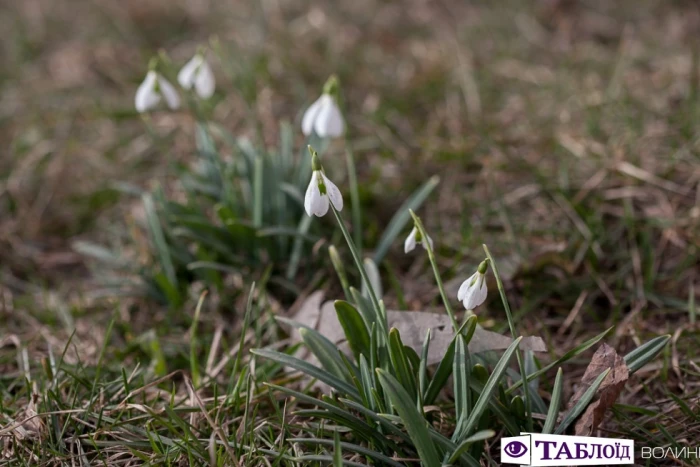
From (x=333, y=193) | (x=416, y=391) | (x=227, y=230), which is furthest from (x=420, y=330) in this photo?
(x=227, y=230)

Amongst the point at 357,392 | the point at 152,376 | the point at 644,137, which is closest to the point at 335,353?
the point at 357,392

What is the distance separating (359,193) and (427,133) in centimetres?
71

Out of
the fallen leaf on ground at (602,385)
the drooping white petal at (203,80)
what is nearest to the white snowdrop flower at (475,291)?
the fallen leaf on ground at (602,385)

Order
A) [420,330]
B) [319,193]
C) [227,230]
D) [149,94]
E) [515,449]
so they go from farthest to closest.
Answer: [227,230], [149,94], [420,330], [515,449], [319,193]

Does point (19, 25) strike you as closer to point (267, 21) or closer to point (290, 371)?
point (267, 21)

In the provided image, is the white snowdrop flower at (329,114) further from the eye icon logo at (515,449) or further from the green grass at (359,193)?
the eye icon logo at (515,449)

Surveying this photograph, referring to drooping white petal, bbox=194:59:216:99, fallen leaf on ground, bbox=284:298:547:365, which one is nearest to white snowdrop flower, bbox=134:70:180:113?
drooping white petal, bbox=194:59:216:99

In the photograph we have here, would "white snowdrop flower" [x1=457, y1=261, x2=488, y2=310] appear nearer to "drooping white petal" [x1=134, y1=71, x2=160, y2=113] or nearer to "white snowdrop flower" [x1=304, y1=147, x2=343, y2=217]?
"white snowdrop flower" [x1=304, y1=147, x2=343, y2=217]

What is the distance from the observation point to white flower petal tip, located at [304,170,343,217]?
1.51 metres

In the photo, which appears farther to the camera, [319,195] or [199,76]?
[199,76]

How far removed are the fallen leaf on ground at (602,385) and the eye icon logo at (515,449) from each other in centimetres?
17

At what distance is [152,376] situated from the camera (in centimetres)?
216

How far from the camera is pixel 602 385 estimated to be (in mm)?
1680

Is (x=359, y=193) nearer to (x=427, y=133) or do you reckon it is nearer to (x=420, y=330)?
(x=427, y=133)
